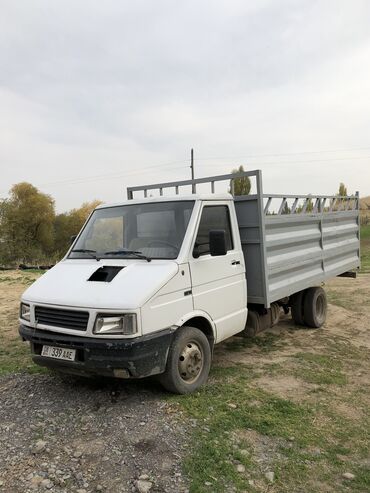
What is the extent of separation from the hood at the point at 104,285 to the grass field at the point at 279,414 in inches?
47.0

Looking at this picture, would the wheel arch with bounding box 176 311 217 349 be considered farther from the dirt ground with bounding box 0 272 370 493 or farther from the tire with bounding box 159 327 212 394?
the dirt ground with bounding box 0 272 370 493

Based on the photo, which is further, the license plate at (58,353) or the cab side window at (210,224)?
the cab side window at (210,224)

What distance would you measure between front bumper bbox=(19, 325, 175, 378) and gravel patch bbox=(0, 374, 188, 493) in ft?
1.34

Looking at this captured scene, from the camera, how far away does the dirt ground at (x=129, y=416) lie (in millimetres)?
3086

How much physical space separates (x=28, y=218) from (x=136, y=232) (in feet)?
128

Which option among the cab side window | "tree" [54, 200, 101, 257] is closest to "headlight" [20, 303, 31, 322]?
the cab side window

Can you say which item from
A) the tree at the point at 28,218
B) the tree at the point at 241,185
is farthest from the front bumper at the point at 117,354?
the tree at the point at 28,218

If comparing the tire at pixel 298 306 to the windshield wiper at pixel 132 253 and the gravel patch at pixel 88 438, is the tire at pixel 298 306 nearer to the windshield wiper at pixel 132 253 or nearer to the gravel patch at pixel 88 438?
the gravel patch at pixel 88 438

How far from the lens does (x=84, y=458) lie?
3.32 meters

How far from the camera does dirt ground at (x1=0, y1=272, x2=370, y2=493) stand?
10.1 feet

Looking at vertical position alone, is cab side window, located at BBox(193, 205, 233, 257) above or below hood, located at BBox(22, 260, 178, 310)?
above

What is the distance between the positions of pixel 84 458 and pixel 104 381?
141 centimetres

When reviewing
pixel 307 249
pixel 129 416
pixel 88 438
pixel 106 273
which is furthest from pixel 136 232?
pixel 307 249

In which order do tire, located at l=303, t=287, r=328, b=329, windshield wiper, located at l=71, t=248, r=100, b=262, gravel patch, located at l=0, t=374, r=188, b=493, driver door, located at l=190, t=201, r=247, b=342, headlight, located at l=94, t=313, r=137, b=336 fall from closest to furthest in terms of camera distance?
gravel patch, located at l=0, t=374, r=188, b=493 < headlight, located at l=94, t=313, r=137, b=336 < driver door, located at l=190, t=201, r=247, b=342 < windshield wiper, located at l=71, t=248, r=100, b=262 < tire, located at l=303, t=287, r=328, b=329
